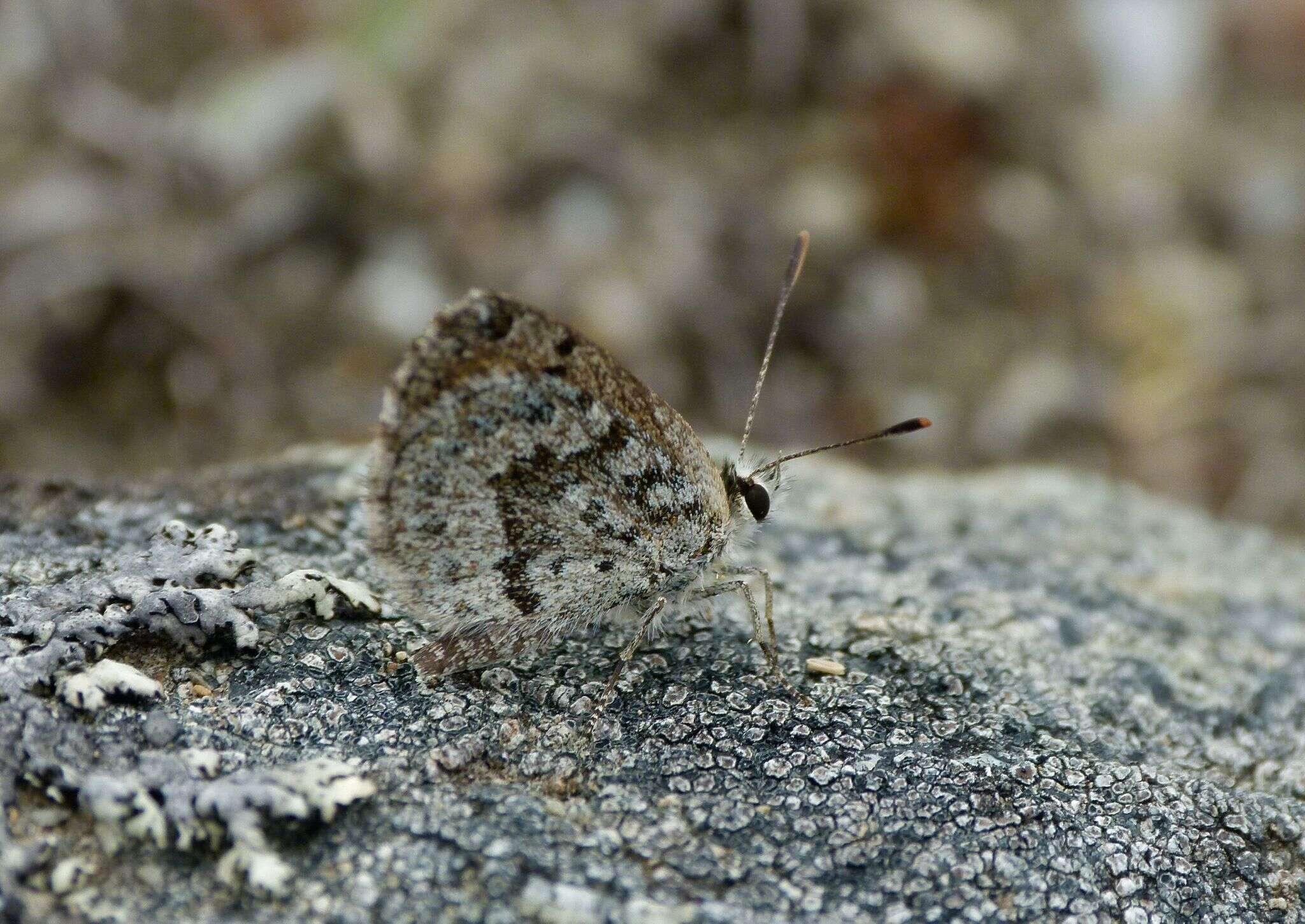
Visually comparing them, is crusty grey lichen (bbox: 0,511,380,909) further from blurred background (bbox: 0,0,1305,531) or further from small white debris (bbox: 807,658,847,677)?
blurred background (bbox: 0,0,1305,531)

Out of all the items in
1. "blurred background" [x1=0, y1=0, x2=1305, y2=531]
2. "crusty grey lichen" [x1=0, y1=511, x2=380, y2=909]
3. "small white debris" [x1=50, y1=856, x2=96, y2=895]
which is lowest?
"small white debris" [x1=50, y1=856, x2=96, y2=895]

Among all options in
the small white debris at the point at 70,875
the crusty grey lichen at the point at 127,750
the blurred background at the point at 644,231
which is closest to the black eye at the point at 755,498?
the crusty grey lichen at the point at 127,750

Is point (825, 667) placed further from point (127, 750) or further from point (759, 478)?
point (127, 750)

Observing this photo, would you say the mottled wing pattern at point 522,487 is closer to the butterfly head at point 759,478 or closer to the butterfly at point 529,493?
the butterfly at point 529,493

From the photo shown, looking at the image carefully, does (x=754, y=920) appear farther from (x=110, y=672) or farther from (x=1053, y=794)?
(x=110, y=672)

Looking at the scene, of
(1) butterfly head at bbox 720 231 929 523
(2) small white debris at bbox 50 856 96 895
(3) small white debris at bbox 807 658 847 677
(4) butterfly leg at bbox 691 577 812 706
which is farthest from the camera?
(1) butterfly head at bbox 720 231 929 523

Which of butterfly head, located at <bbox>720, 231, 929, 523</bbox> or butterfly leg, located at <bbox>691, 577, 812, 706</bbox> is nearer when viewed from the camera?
butterfly leg, located at <bbox>691, 577, 812, 706</bbox>

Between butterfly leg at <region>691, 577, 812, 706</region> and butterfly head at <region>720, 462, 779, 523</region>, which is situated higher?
butterfly head at <region>720, 462, 779, 523</region>

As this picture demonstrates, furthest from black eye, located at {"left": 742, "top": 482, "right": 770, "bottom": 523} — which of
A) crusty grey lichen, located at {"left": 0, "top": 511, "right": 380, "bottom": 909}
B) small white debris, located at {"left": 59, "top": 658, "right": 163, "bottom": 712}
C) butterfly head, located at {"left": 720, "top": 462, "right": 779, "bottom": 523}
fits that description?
small white debris, located at {"left": 59, "top": 658, "right": 163, "bottom": 712}

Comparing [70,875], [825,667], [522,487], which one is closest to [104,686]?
[70,875]

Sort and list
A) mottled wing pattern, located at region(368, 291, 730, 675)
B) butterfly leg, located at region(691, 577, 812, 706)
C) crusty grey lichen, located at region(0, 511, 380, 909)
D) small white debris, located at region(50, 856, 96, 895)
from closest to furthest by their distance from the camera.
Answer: small white debris, located at region(50, 856, 96, 895)
crusty grey lichen, located at region(0, 511, 380, 909)
mottled wing pattern, located at region(368, 291, 730, 675)
butterfly leg, located at region(691, 577, 812, 706)
